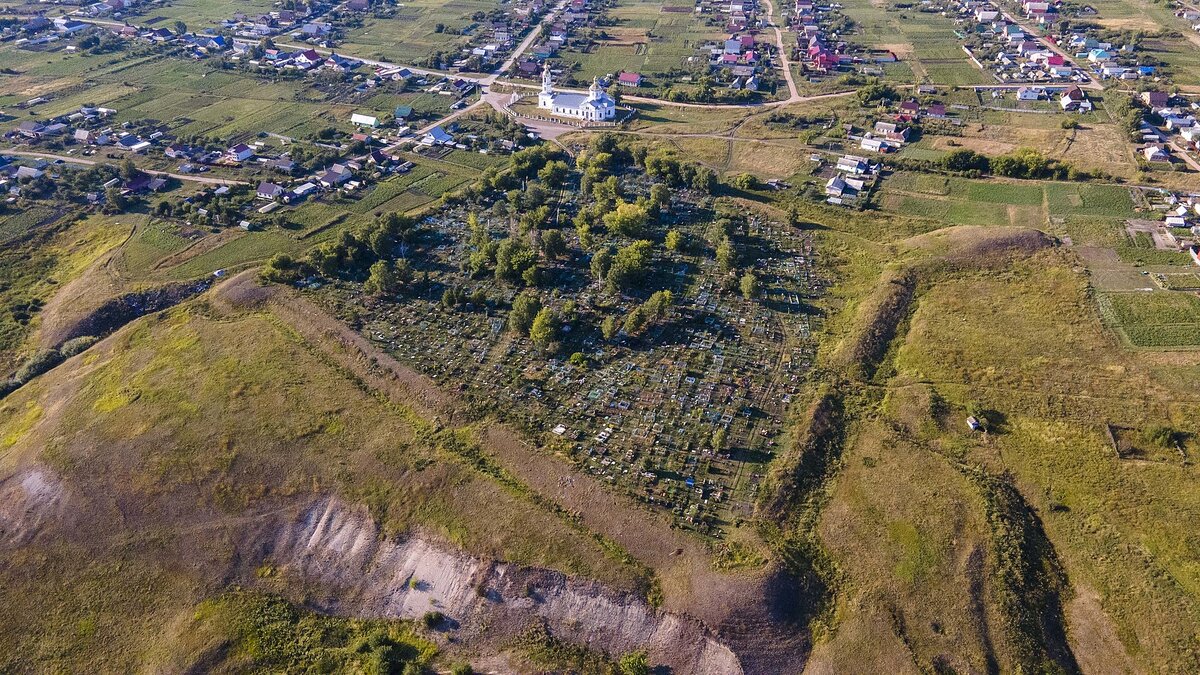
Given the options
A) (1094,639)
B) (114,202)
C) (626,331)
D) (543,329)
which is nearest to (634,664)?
(1094,639)

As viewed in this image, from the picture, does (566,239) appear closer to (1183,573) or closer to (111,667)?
(111,667)

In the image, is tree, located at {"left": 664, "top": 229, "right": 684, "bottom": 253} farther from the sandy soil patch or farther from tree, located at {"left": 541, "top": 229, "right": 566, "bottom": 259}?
the sandy soil patch

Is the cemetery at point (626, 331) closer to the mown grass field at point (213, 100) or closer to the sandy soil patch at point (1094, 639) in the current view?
the sandy soil patch at point (1094, 639)

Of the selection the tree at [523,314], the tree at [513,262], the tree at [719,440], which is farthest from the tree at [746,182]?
the tree at [719,440]

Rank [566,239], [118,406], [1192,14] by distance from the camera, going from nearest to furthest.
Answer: [118,406], [566,239], [1192,14]

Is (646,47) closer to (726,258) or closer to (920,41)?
(920,41)

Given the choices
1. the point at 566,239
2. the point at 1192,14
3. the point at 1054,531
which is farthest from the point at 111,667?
the point at 1192,14

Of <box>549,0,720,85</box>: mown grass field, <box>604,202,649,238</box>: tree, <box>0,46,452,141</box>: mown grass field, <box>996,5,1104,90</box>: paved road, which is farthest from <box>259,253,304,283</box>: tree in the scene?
<box>996,5,1104,90</box>: paved road
